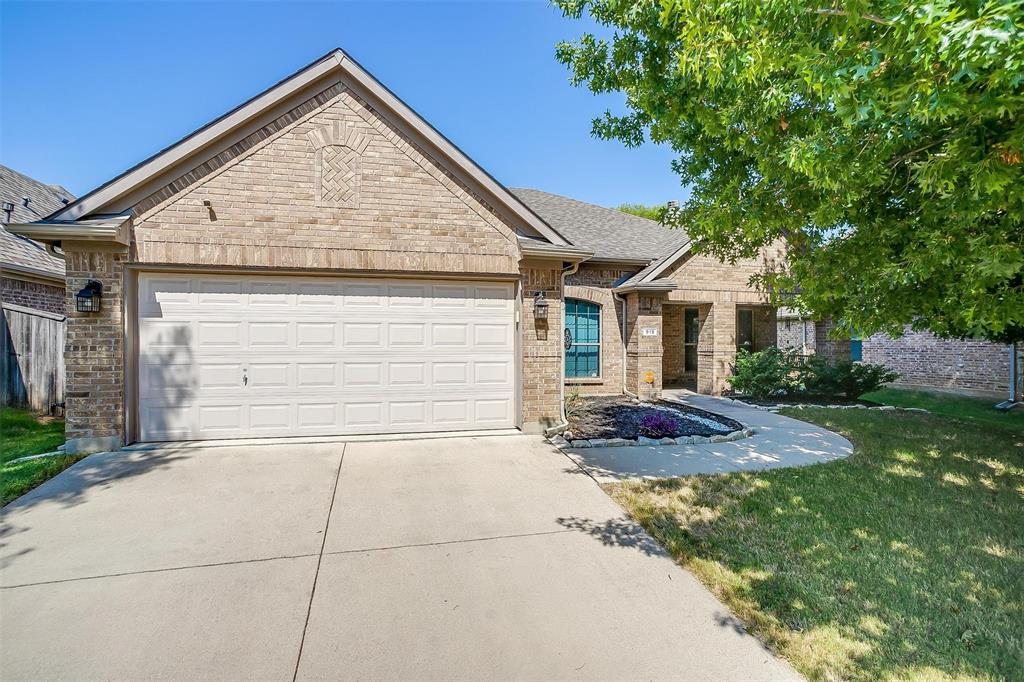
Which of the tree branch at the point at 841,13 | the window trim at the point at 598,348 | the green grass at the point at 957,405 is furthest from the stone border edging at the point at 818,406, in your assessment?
the tree branch at the point at 841,13

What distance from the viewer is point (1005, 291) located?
3.69 meters

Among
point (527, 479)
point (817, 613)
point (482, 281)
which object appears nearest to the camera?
point (817, 613)

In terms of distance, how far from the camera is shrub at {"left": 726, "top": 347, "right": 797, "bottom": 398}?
1135 centimetres

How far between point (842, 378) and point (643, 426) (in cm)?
743

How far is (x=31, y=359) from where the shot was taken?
862cm

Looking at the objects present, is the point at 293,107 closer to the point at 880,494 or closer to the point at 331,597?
the point at 331,597

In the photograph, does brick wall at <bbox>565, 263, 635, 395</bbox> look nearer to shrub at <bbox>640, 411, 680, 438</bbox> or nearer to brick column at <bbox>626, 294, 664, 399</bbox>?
brick column at <bbox>626, 294, 664, 399</bbox>

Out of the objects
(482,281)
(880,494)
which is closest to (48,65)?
(482,281)

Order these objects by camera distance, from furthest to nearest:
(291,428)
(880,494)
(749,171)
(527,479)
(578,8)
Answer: (291,428)
(578,8)
(749,171)
(527,479)
(880,494)

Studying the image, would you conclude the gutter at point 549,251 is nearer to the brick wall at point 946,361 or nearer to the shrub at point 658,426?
the shrub at point 658,426

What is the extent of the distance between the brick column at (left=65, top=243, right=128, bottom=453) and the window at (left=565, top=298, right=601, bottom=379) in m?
9.30

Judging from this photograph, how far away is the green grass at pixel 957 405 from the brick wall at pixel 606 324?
7.68 m

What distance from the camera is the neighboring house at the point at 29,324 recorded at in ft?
27.4

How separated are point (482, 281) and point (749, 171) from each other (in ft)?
14.8
